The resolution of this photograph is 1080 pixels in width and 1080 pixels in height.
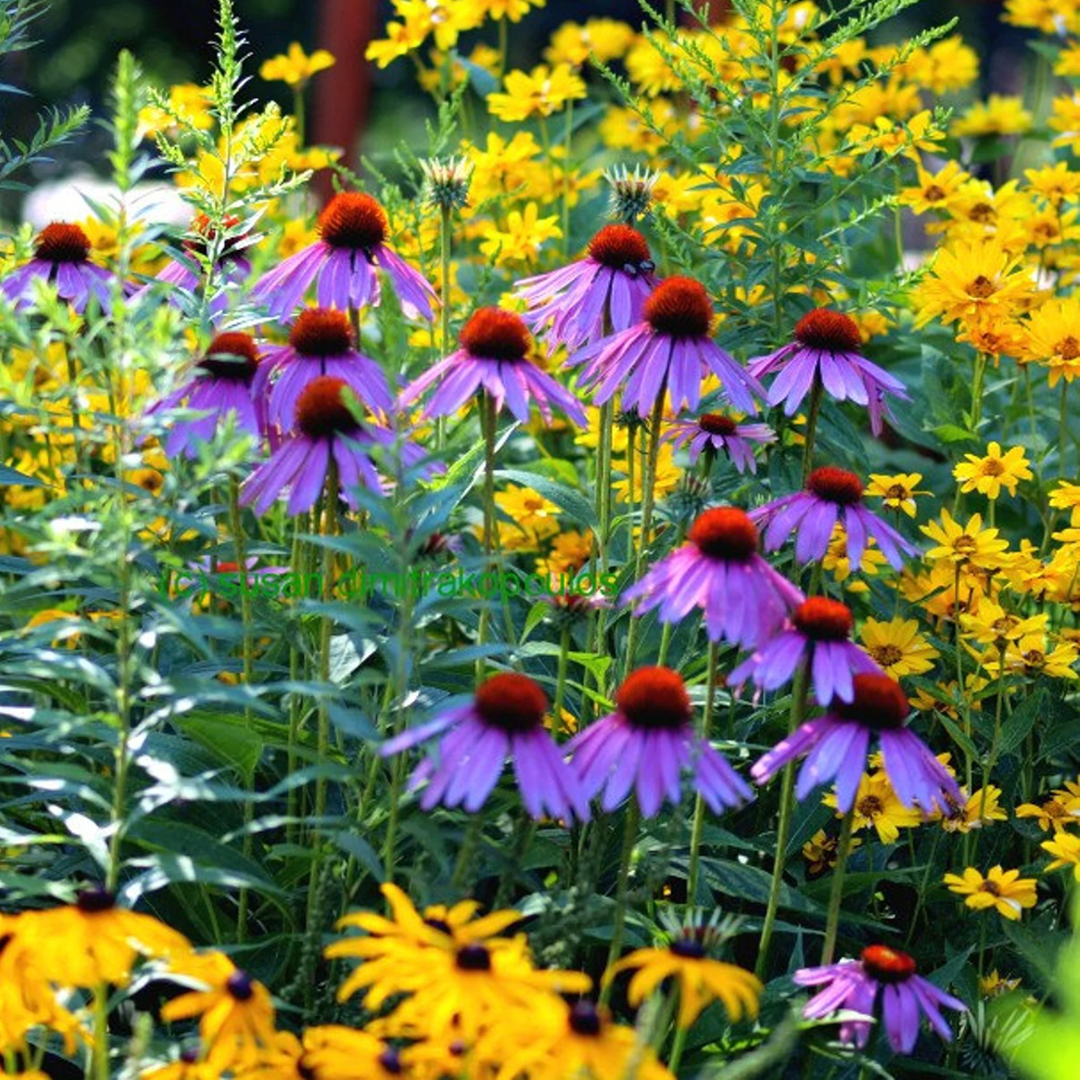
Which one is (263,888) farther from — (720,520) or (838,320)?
(838,320)

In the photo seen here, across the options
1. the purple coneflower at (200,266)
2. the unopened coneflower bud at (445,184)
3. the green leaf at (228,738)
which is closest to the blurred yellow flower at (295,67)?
the purple coneflower at (200,266)

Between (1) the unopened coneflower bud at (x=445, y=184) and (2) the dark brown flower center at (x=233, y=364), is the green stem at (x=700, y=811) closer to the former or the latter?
(2) the dark brown flower center at (x=233, y=364)

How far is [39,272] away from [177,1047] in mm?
1030

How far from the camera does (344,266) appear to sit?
1945 mm

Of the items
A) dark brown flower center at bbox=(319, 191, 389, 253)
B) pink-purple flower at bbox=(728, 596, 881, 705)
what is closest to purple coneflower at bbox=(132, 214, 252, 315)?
dark brown flower center at bbox=(319, 191, 389, 253)

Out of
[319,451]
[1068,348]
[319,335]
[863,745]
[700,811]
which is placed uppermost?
[1068,348]

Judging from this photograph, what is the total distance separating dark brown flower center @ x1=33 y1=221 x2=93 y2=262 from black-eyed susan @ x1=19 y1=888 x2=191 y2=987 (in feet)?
3.30

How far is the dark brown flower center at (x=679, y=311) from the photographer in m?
1.85

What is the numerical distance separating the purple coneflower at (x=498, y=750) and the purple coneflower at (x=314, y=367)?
41 cm

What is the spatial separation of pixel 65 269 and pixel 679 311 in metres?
0.79

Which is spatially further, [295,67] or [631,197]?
[295,67]

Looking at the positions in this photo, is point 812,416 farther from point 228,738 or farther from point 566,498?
point 228,738

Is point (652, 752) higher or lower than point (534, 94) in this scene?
lower

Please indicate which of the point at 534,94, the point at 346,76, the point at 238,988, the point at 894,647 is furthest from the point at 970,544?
the point at 346,76
